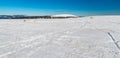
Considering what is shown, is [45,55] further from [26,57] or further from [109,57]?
[109,57]

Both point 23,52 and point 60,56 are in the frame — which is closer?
point 60,56

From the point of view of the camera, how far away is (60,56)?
5.02 m

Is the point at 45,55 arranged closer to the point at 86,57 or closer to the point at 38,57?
the point at 38,57

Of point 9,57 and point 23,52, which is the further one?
point 23,52

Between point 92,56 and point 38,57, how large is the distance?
5.18ft

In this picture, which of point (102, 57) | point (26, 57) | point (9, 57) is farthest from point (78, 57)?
point (9, 57)

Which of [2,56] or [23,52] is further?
[23,52]

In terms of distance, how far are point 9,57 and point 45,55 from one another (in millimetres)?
1044

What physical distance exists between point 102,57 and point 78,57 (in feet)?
2.26

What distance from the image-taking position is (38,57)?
16.2ft

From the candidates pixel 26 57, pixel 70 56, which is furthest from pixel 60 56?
pixel 26 57

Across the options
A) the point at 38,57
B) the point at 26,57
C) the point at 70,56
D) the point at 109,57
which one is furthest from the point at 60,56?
the point at 109,57

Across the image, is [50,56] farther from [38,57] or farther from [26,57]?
[26,57]

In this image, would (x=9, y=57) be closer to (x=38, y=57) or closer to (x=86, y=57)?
(x=38, y=57)
